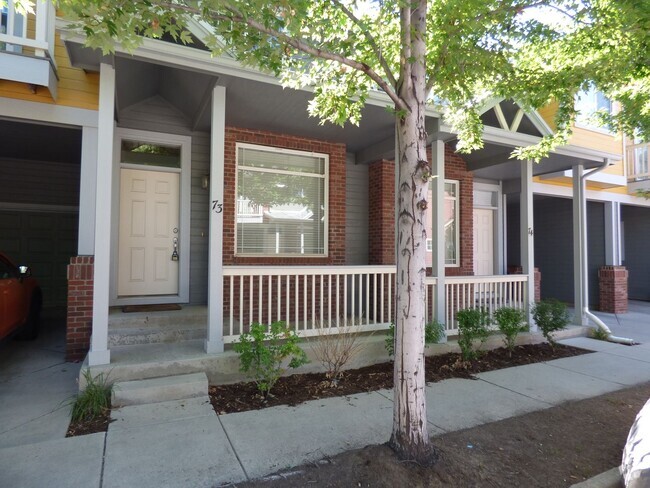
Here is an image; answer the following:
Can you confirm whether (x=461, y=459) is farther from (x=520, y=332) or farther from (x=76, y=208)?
(x=76, y=208)

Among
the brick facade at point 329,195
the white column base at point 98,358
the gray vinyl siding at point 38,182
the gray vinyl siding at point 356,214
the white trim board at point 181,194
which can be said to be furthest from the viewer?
the gray vinyl siding at point 38,182

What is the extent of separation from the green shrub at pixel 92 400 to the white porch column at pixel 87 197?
1754 millimetres

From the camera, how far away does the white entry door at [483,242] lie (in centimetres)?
930

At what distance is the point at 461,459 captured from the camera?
2.88 meters

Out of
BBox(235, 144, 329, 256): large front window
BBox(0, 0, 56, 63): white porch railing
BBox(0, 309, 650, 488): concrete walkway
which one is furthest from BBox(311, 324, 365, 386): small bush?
BBox(0, 0, 56, 63): white porch railing

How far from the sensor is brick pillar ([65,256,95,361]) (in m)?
4.83

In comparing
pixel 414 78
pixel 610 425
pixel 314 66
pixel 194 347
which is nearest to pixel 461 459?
pixel 610 425

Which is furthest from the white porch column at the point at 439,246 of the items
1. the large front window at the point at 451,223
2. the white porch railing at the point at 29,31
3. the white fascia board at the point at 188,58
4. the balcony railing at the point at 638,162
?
the balcony railing at the point at 638,162

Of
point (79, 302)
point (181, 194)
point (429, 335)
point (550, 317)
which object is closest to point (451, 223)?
point (550, 317)

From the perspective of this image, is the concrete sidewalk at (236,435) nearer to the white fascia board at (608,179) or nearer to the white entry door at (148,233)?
the white entry door at (148,233)

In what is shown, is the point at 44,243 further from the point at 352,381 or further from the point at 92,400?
the point at 352,381

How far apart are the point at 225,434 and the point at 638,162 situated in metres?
12.2

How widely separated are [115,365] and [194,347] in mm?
874

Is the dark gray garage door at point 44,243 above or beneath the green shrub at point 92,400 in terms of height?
above
